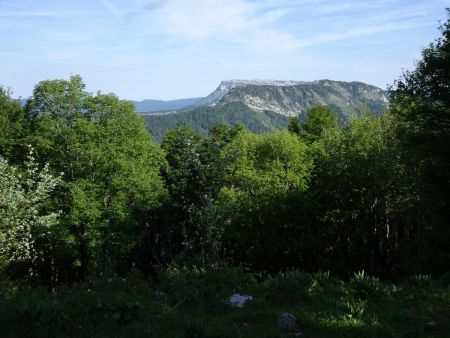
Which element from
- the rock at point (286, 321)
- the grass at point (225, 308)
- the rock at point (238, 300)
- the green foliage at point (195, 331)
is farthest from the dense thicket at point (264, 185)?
the green foliage at point (195, 331)

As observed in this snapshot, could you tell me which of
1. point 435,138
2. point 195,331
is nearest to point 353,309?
point 195,331

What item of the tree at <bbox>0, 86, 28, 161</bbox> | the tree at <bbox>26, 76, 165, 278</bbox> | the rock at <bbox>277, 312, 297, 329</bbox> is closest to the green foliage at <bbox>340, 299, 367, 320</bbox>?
the rock at <bbox>277, 312, 297, 329</bbox>

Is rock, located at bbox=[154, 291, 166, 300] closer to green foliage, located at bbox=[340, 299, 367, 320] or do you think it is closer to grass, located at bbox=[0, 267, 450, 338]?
grass, located at bbox=[0, 267, 450, 338]

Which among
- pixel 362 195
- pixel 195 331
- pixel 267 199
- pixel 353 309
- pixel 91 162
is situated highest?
pixel 91 162

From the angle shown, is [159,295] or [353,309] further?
[159,295]

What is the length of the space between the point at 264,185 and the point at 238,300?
27.6 metres

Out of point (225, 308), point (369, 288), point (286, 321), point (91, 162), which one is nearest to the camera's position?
point (286, 321)

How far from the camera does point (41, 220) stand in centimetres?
2412

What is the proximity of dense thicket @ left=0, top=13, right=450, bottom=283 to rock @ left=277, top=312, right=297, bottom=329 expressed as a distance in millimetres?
17878

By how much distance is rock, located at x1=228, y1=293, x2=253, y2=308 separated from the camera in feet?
35.1

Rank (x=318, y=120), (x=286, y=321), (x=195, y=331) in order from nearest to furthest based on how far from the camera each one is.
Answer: (x=195, y=331) < (x=286, y=321) < (x=318, y=120)

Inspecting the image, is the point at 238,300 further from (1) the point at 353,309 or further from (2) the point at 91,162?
(2) the point at 91,162

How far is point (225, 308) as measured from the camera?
10703mm

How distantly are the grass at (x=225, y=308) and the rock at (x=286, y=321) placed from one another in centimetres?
14
